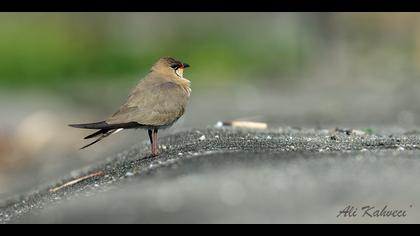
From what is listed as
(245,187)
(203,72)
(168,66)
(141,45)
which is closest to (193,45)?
(141,45)

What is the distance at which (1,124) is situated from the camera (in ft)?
47.6

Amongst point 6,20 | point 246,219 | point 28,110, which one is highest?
point 6,20

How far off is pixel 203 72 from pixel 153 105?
12.2 meters

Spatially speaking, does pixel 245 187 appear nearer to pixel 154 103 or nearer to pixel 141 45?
pixel 154 103

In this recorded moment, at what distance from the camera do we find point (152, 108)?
24.1 feet

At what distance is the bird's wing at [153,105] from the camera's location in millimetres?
7266

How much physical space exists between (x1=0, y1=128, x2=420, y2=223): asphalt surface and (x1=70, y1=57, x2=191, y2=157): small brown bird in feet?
1.06

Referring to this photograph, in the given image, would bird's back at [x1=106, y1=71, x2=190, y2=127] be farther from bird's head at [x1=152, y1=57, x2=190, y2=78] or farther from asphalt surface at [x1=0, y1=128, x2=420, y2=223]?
asphalt surface at [x1=0, y1=128, x2=420, y2=223]

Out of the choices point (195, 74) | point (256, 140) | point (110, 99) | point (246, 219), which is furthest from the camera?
point (195, 74)

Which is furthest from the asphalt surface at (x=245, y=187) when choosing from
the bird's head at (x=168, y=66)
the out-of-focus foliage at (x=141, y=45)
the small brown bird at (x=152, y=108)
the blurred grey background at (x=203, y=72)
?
the out-of-focus foliage at (x=141, y=45)

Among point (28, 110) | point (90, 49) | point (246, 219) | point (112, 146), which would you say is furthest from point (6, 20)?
point (246, 219)

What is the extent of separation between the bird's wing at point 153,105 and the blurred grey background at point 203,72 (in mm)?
2487
